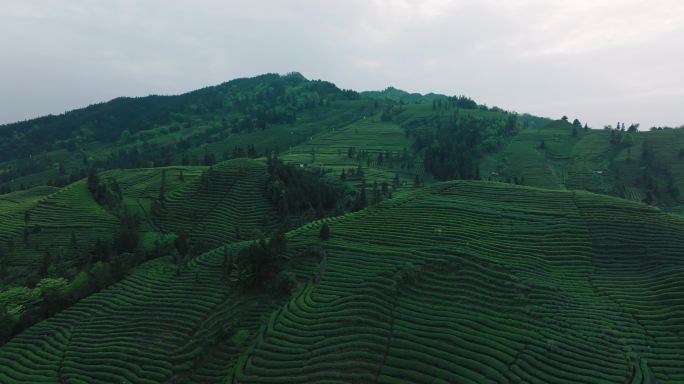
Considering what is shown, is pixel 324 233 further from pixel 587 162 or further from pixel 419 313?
pixel 587 162

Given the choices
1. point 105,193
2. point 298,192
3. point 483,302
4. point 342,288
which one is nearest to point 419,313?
point 483,302

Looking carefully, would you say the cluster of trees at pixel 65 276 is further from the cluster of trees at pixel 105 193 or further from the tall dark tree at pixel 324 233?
the tall dark tree at pixel 324 233

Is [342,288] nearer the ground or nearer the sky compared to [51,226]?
nearer the sky

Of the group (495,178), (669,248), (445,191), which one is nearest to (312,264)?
(445,191)

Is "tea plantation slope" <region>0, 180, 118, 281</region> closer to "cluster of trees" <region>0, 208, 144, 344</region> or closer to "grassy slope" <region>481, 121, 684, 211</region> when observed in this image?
"cluster of trees" <region>0, 208, 144, 344</region>

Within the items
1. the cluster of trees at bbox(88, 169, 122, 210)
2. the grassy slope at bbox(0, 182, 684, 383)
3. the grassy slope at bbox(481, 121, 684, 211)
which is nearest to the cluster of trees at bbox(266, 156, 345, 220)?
the grassy slope at bbox(0, 182, 684, 383)

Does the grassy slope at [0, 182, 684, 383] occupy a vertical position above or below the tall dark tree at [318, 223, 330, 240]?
below

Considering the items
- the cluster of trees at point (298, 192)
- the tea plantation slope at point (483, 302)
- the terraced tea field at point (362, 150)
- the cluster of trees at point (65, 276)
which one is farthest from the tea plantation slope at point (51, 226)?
the terraced tea field at point (362, 150)
